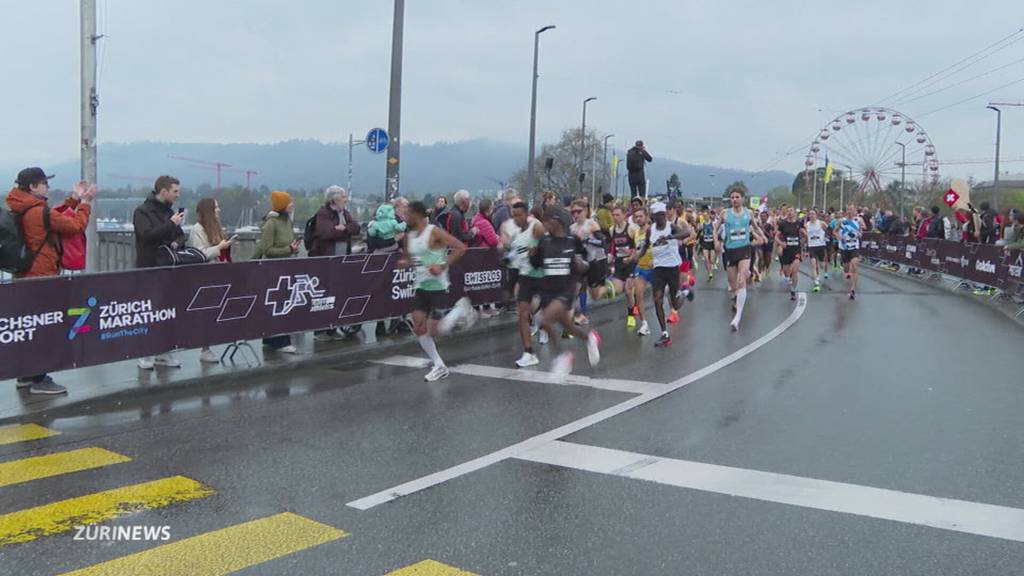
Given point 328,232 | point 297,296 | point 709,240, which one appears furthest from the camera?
point 709,240

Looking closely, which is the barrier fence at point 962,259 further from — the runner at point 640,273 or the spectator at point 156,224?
the spectator at point 156,224

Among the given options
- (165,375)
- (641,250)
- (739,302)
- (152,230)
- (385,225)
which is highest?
(385,225)

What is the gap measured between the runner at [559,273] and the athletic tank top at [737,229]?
4.66m

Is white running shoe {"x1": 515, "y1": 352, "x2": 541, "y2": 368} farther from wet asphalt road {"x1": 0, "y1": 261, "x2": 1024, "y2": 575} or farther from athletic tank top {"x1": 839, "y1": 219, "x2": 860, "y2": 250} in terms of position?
athletic tank top {"x1": 839, "y1": 219, "x2": 860, "y2": 250}

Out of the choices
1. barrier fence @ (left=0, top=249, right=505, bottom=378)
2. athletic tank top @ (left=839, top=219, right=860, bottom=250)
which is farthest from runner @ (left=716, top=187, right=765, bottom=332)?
athletic tank top @ (left=839, top=219, right=860, bottom=250)

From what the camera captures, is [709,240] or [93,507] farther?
[709,240]

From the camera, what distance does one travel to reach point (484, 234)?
14148 mm

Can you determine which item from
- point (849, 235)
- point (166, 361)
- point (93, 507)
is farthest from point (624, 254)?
point (93, 507)

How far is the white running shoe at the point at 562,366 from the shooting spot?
938 centimetres

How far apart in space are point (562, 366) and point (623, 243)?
4259mm

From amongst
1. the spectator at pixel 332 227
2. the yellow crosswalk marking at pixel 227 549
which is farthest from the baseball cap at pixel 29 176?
the yellow crosswalk marking at pixel 227 549

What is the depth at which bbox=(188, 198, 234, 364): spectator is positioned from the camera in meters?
9.69

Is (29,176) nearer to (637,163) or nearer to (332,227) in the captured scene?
(332,227)

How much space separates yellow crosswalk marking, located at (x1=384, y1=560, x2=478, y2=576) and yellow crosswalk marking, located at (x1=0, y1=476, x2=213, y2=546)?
1.80 metres
